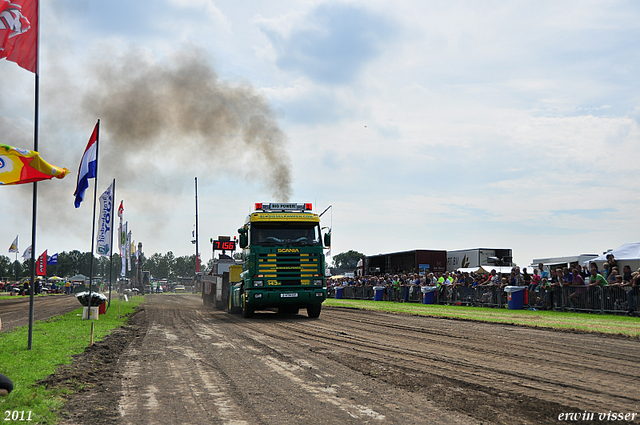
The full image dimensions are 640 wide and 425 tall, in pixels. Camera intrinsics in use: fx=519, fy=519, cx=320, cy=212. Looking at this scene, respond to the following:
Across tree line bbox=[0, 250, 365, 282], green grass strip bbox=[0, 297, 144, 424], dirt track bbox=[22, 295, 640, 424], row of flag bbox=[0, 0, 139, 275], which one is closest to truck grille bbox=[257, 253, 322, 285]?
green grass strip bbox=[0, 297, 144, 424]

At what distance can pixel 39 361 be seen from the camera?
26.3ft

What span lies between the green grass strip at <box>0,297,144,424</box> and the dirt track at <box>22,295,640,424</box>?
0.86 feet

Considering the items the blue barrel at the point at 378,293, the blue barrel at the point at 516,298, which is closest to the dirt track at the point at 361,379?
the blue barrel at the point at 516,298

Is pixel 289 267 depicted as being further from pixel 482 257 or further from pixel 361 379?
pixel 482 257

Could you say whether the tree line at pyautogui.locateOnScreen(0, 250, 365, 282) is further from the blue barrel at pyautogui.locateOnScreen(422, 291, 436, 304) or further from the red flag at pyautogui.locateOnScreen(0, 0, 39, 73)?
the red flag at pyautogui.locateOnScreen(0, 0, 39, 73)

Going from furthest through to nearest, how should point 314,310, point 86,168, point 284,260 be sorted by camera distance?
1. point 314,310
2. point 284,260
3. point 86,168

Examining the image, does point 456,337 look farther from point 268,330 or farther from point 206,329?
point 206,329

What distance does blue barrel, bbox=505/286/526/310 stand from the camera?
20.5 metres

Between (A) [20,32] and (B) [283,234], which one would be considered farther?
(B) [283,234]

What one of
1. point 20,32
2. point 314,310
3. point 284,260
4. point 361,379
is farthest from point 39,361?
point 314,310

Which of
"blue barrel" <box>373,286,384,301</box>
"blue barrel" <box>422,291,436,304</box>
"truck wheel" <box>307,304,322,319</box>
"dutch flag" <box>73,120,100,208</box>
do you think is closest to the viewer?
"dutch flag" <box>73,120,100,208</box>

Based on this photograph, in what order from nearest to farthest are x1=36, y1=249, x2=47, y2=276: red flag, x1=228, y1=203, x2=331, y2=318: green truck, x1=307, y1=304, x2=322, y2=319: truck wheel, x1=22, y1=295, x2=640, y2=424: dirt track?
x1=22, y1=295, x2=640, y2=424: dirt track < x1=228, y1=203, x2=331, y2=318: green truck < x1=307, y1=304, x2=322, y2=319: truck wheel < x1=36, y1=249, x2=47, y2=276: red flag

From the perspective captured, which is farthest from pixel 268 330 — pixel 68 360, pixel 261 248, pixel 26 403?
pixel 26 403

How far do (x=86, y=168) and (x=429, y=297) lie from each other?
61.2 feet
